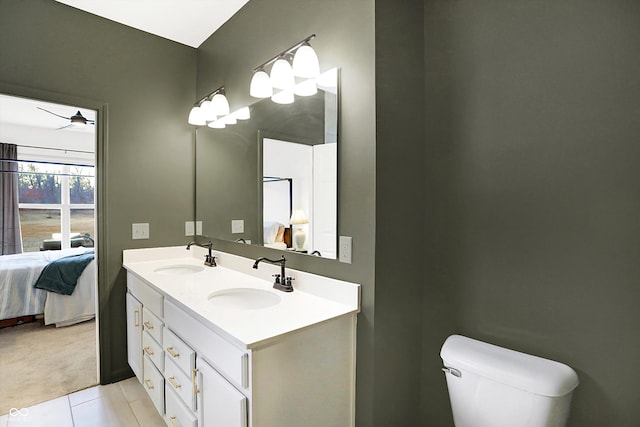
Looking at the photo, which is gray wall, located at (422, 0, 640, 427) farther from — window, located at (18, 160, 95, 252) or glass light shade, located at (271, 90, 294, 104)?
window, located at (18, 160, 95, 252)

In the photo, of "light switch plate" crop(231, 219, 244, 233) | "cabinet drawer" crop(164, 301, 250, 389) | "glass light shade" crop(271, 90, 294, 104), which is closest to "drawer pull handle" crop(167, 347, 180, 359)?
"cabinet drawer" crop(164, 301, 250, 389)

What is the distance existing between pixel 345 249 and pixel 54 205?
5.90 m

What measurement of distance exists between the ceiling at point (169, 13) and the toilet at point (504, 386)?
7.81ft

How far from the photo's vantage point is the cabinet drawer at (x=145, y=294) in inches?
71.2

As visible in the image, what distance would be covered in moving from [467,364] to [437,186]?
774 millimetres

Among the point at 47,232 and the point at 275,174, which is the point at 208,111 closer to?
the point at 275,174

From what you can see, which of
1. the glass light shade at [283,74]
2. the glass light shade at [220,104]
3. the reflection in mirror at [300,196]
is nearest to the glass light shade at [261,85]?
the glass light shade at [283,74]

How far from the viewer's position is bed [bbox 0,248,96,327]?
11.1 feet

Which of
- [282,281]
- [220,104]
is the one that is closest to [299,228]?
[282,281]

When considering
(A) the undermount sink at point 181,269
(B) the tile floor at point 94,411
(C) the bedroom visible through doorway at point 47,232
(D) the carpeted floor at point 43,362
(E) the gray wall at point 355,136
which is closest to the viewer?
(E) the gray wall at point 355,136

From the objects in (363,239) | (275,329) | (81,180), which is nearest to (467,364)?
(363,239)

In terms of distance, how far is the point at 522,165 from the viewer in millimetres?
1312

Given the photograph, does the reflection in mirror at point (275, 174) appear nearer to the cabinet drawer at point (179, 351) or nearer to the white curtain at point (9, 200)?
the cabinet drawer at point (179, 351)

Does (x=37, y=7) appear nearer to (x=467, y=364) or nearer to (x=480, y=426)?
(x=467, y=364)
